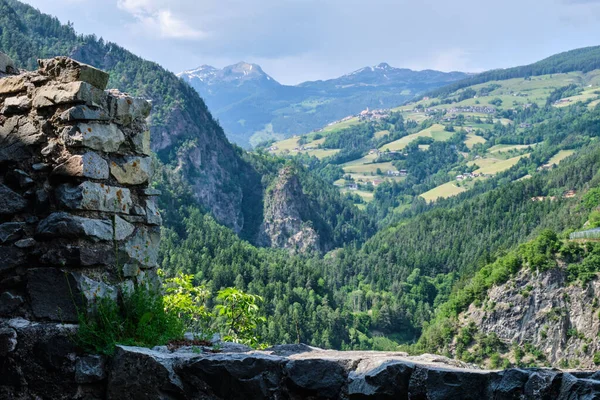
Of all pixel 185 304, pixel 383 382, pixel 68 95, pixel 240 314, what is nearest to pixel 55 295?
pixel 68 95

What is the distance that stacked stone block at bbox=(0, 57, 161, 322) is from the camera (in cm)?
554

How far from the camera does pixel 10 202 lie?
5.72 m

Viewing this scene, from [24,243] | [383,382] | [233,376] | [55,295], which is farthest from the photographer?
[24,243]

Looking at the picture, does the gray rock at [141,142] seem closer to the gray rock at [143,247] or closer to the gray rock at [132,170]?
the gray rock at [132,170]

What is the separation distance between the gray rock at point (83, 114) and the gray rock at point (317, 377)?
303 cm

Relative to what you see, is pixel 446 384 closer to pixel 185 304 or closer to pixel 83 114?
pixel 83 114

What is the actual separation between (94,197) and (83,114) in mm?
798

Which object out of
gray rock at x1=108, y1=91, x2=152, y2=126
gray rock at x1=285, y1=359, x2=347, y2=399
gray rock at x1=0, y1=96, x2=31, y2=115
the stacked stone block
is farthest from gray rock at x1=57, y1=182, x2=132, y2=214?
gray rock at x1=285, y1=359, x2=347, y2=399

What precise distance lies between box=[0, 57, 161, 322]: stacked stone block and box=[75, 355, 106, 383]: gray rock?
0.46 meters

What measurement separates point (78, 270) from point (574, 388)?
4255mm

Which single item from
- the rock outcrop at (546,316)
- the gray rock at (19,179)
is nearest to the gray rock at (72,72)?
the gray rock at (19,179)

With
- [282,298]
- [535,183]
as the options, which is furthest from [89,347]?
[535,183]

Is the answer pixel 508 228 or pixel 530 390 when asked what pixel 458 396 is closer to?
pixel 530 390

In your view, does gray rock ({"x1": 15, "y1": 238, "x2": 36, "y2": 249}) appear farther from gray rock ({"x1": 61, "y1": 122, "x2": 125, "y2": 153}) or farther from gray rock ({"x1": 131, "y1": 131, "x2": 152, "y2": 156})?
gray rock ({"x1": 131, "y1": 131, "x2": 152, "y2": 156})
